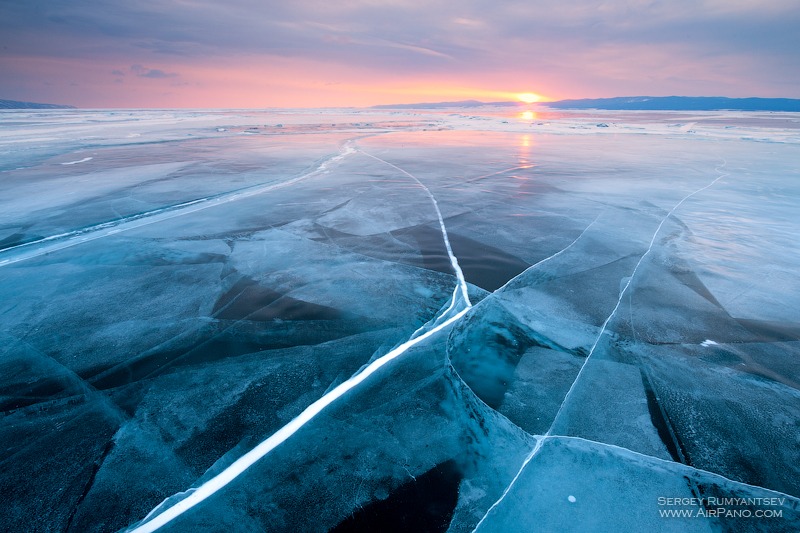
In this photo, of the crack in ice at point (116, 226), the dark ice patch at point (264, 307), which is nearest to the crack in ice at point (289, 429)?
the dark ice patch at point (264, 307)

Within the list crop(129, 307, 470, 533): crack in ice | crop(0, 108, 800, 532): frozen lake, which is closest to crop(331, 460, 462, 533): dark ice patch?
crop(0, 108, 800, 532): frozen lake

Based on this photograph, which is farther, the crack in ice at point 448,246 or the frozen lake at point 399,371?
the crack in ice at point 448,246

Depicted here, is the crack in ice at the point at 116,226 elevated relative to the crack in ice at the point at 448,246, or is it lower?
lower

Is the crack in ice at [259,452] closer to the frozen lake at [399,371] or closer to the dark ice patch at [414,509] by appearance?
the frozen lake at [399,371]

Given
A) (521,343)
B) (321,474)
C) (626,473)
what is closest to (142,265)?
(321,474)

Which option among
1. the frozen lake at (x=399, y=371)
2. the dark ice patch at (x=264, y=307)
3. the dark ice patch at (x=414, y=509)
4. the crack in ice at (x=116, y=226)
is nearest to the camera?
the dark ice patch at (x=414, y=509)

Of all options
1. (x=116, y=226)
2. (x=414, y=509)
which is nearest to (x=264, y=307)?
(x=414, y=509)

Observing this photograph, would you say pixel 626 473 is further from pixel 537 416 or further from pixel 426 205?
pixel 426 205

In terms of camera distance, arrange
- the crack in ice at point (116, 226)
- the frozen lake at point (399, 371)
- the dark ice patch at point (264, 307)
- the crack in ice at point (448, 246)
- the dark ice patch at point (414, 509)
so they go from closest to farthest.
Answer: the dark ice patch at point (414, 509) → the frozen lake at point (399, 371) → the dark ice patch at point (264, 307) → the crack in ice at point (448, 246) → the crack in ice at point (116, 226)

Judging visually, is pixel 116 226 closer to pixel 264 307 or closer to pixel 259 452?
pixel 264 307
